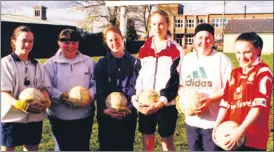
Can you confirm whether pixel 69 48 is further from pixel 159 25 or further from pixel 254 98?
pixel 254 98

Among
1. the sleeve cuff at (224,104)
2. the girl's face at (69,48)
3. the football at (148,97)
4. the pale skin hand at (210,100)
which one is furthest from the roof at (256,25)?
the sleeve cuff at (224,104)

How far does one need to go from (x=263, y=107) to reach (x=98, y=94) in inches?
83.1

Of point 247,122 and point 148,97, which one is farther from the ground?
point 148,97

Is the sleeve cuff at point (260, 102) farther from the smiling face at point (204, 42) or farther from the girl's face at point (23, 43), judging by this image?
the girl's face at point (23, 43)

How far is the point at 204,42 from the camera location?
14.2ft

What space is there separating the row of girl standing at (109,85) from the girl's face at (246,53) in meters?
0.42

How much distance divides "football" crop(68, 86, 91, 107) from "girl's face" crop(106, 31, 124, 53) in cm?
65

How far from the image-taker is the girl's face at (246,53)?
3941 millimetres

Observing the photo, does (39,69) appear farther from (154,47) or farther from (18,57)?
(154,47)

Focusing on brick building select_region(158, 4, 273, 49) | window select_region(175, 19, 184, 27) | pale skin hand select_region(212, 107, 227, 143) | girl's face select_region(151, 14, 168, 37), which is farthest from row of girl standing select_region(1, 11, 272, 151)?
window select_region(175, 19, 184, 27)

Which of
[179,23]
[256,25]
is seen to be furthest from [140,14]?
[256,25]

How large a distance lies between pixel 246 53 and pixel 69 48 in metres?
2.20

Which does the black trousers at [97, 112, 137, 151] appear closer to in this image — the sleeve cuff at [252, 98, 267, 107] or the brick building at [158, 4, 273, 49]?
the sleeve cuff at [252, 98, 267, 107]

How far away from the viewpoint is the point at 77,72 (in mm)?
4805
